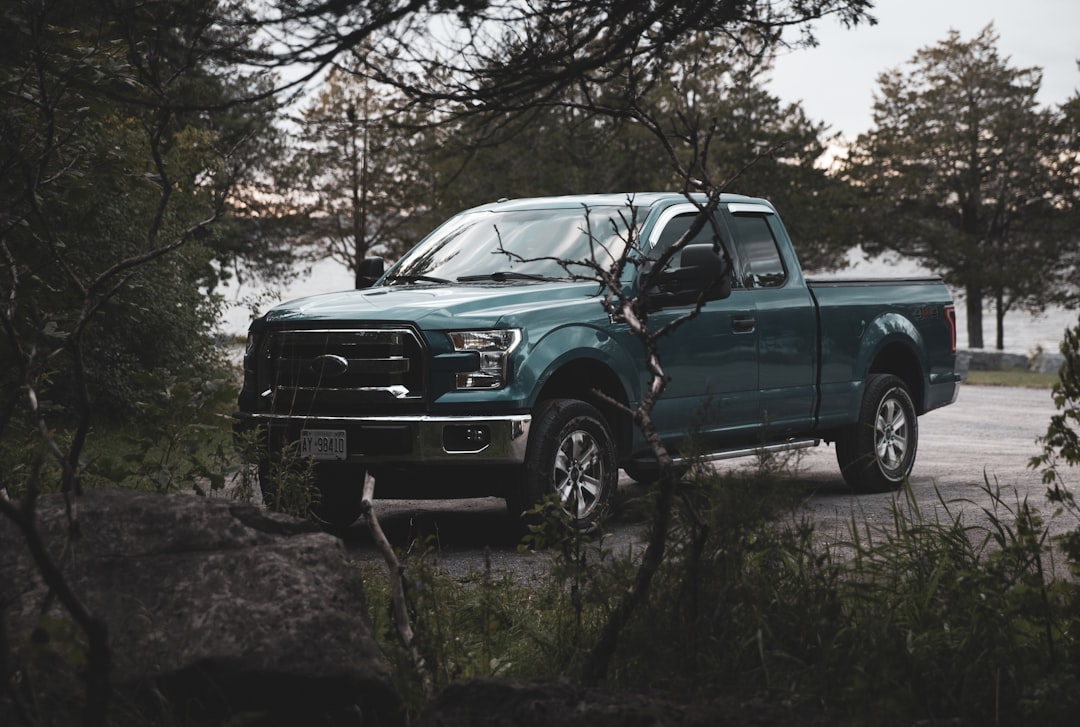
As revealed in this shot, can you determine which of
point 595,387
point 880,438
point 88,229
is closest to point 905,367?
point 880,438

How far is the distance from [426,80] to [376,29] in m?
0.81

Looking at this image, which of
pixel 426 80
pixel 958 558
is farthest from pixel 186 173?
pixel 958 558

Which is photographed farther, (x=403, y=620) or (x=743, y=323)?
(x=743, y=323)

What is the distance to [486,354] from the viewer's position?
25.2 ft

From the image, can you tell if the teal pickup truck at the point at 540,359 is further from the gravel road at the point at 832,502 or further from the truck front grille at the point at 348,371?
the gravel road at the point at 832,502

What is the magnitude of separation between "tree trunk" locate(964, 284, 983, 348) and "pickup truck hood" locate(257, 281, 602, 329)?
171 feet

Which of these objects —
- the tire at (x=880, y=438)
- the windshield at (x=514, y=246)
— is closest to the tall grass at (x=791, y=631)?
the windshield at (x=514, y=246)

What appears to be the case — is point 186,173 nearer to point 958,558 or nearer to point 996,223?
point 958,558

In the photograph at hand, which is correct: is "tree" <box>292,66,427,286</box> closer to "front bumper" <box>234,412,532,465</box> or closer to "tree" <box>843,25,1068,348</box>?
"tree" <box>843,25,1068,348</box>

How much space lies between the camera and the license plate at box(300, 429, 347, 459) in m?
7.70

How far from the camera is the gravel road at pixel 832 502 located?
25.1 ft

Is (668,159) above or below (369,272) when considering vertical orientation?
above

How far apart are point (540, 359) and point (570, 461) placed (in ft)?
2.07

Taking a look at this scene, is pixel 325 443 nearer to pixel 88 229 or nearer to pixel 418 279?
pixel 418 279
